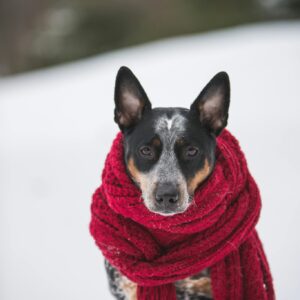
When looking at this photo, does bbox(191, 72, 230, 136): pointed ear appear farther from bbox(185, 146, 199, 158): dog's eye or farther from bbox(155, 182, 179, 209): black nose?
bbox(155, 182, 179, 209): black nose

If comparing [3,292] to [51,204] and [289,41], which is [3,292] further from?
[289,41]

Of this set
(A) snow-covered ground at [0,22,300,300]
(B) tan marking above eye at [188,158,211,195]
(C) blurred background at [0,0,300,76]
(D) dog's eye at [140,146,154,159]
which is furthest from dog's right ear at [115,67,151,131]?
(C) blurred background at [0,0,300,76]

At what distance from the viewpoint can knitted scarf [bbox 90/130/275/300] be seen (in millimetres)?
2775

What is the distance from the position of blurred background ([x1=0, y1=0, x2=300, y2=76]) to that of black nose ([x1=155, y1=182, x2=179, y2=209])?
1112 cm

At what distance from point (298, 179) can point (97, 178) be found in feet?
7.16

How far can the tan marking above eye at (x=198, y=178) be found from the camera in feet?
8.97

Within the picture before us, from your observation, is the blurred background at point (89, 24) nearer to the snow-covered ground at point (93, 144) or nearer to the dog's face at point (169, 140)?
the snow-covered ground at point (93, 144)

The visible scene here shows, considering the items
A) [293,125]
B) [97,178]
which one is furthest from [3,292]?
[293,125]

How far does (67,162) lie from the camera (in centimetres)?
570

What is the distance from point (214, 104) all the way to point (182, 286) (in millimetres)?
1163

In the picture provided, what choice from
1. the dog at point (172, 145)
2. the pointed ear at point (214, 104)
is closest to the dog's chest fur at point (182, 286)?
the dog at point (172, 145)

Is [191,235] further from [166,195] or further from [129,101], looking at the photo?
[129,101]

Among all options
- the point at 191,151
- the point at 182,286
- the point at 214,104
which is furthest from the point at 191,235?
the point at 214,104

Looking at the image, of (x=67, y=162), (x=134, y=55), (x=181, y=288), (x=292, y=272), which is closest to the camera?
(x=181, y=288)
